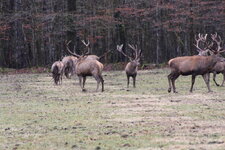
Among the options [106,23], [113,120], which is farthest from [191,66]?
[106,23]

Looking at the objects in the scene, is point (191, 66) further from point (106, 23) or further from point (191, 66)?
point (106, 23)

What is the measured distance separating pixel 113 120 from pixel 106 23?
31.0 m

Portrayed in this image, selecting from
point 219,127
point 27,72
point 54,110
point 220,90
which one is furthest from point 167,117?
point 27,72

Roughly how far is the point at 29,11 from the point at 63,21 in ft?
9.64

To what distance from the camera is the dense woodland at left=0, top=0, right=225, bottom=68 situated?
40.5m

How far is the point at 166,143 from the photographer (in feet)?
30.8

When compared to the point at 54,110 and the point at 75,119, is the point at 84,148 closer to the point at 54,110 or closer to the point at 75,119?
the point at 75,119

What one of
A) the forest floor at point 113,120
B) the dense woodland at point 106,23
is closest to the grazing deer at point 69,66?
the forest floor at point 113,120

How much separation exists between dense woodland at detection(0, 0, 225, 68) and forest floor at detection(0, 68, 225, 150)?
69.0ft

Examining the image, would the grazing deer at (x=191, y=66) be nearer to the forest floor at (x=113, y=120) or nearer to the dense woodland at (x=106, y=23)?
the forest floor at (x=113, y=120)

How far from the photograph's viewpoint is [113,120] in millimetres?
12406

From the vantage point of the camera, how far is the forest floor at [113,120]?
9.59 m

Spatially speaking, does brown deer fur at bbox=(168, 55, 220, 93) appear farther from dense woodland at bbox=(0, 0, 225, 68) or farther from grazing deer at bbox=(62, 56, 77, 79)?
dense woodland at bbox=(0, 0, 225, 68)

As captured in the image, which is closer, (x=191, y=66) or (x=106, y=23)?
(x=191, y=66)
